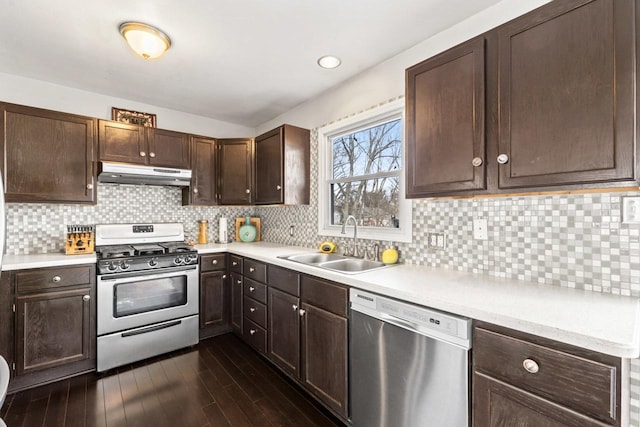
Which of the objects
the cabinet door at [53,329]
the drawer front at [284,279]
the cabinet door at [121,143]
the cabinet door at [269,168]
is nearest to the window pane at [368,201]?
the cabinet door at [269,168]

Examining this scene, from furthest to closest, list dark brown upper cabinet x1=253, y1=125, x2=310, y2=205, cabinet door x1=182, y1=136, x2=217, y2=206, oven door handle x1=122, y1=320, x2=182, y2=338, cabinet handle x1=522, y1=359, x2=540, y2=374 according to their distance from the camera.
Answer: cabinet door x1=182, y1=136, x2=217, y2=206 → dark brown upper cabinet x1=253, y1=125, x2=310, y2=205 → oven door handle x1=122, y1=320, x2=182, y2=338 → cabinet handle x1=522, y1=359, x2=540, y2=374

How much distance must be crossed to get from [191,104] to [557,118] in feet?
10.6

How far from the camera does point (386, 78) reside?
7.70 ft

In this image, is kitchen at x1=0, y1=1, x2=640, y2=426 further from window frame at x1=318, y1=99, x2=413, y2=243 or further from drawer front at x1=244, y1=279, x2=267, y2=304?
drawer front at x1=244, y1=279, x2=267, y2=304

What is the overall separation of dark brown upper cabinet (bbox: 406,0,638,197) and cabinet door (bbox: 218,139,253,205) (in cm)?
221

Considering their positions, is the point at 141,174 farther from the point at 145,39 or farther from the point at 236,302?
the point at 236,302

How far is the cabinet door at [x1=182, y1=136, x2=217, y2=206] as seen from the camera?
332cm

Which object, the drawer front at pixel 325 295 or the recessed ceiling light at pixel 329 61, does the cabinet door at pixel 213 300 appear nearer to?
the drawer front at pixel 325 295

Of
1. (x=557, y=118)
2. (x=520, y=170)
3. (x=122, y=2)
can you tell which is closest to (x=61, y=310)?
(x=122, y=2)

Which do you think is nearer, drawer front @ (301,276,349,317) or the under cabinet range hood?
drawer front @ (301,276,349,317)

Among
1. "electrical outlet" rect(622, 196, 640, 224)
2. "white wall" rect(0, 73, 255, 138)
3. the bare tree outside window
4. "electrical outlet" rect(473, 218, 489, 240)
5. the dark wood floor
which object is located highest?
"white wall" rect(0, 73, 255, 138)

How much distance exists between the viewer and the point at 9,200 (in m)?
2.42

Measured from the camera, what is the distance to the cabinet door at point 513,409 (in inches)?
39.1

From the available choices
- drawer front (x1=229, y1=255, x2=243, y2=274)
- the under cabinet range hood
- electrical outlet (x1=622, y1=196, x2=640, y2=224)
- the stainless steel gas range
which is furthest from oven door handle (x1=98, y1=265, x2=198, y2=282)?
electrical outlet (x1=622, y1=196, x2=640, y2=224)
